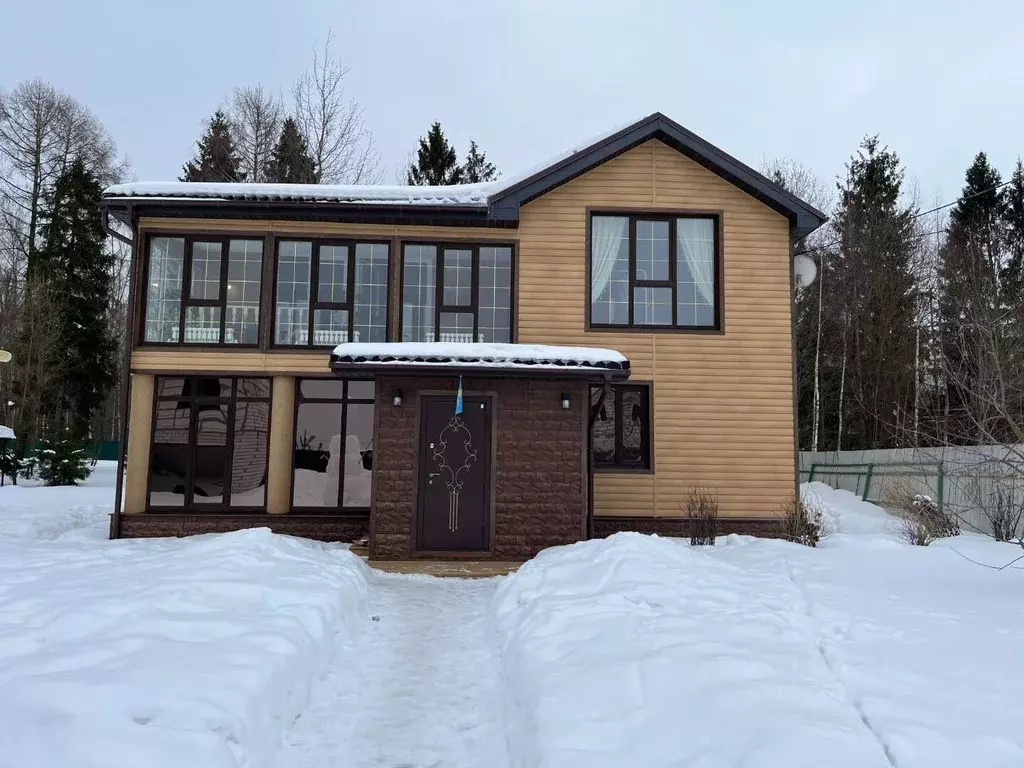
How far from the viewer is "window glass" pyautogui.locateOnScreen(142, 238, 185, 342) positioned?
36.5 ft

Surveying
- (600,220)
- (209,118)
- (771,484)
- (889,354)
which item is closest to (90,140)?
(209,118)

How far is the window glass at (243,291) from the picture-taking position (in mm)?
11180

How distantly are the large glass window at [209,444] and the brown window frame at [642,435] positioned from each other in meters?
5.41

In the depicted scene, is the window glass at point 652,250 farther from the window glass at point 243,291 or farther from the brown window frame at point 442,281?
the window glass at point 243,291

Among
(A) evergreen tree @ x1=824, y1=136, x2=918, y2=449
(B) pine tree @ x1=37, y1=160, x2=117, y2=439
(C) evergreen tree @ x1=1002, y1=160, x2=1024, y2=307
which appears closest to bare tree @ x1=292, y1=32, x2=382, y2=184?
(B) pine tree @ x1=37, y1=160, x2=117, y2=439

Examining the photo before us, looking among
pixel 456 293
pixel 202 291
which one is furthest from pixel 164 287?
pixel 456 293

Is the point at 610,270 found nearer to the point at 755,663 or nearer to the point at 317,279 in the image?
the point at 317,279

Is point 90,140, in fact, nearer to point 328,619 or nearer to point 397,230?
point 397,230

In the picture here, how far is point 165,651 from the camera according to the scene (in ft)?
13.5

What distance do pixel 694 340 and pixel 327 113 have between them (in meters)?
17.4

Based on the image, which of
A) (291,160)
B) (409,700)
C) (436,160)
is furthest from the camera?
(436,160)

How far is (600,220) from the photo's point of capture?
37.3 feet

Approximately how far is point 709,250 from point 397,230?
5.14 meters

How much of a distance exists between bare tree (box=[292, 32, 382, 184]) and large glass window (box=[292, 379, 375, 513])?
46.8ft
